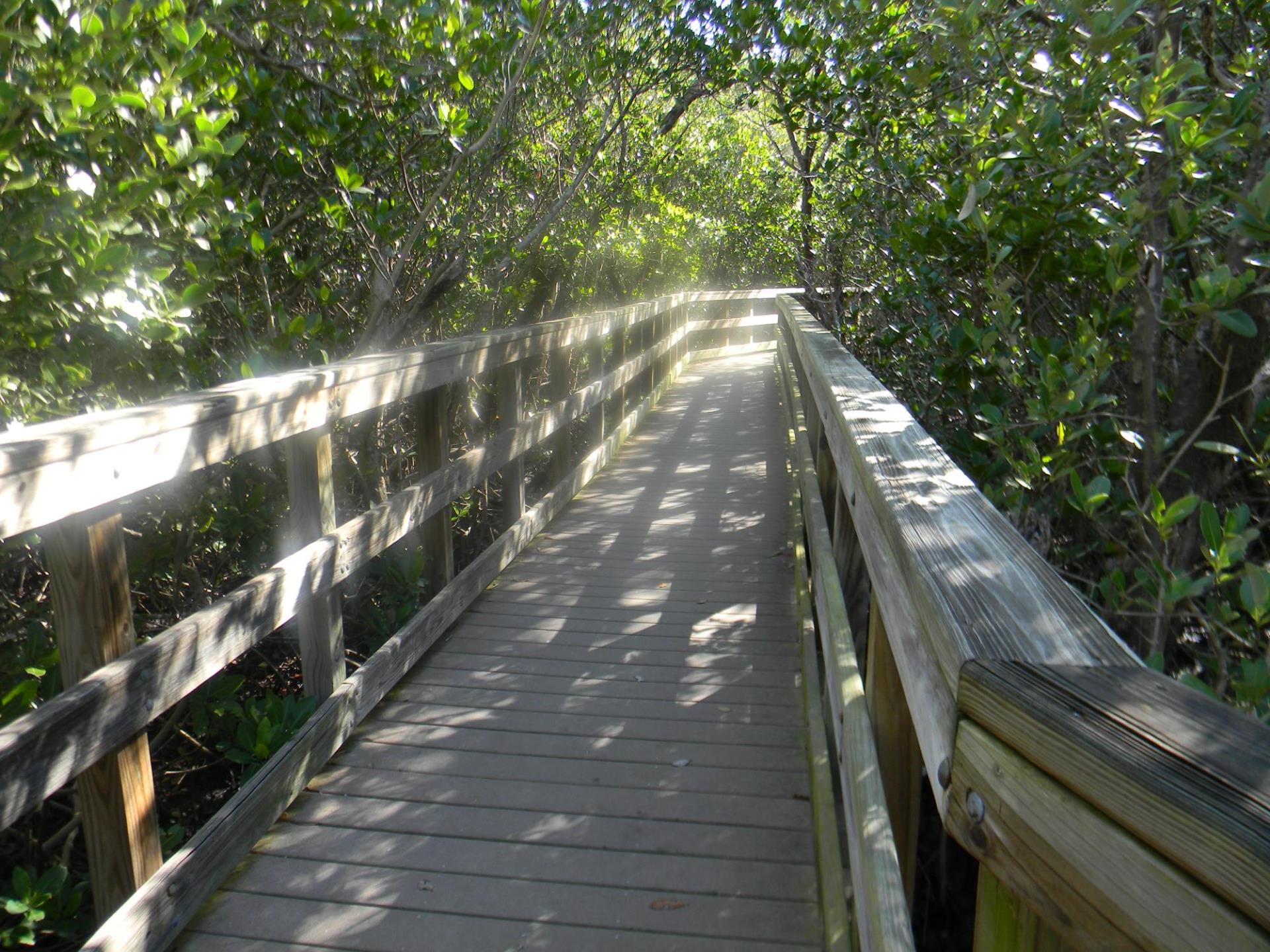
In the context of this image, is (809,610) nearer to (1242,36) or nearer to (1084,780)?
(1242,36)

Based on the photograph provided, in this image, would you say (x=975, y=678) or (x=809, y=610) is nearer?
(x=975, y=678)

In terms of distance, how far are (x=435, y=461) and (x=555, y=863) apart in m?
1.90

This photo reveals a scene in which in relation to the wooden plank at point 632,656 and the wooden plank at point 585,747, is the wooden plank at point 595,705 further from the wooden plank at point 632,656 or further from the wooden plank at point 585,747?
the wooden plank at point 632,656

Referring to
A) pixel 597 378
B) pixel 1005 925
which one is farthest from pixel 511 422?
pixel 1005 925

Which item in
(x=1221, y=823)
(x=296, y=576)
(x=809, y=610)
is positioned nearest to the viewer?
(x=1221, y=823)

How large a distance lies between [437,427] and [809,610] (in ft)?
5.40

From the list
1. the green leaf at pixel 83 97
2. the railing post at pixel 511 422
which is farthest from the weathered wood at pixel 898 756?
the railing post at pixel 511 422

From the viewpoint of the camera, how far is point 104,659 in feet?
6.81

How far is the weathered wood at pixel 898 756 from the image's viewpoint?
75.1 inches

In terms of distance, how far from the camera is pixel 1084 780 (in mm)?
805

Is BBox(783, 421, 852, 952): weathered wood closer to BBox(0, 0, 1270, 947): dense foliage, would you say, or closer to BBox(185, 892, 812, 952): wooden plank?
BBox(185, 892, 812, 952): wooden plank

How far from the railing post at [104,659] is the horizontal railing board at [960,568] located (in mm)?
1521

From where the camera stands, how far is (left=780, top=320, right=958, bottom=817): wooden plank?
110cm

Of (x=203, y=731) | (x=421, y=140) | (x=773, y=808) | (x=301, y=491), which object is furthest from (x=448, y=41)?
(x=773, y=808)
